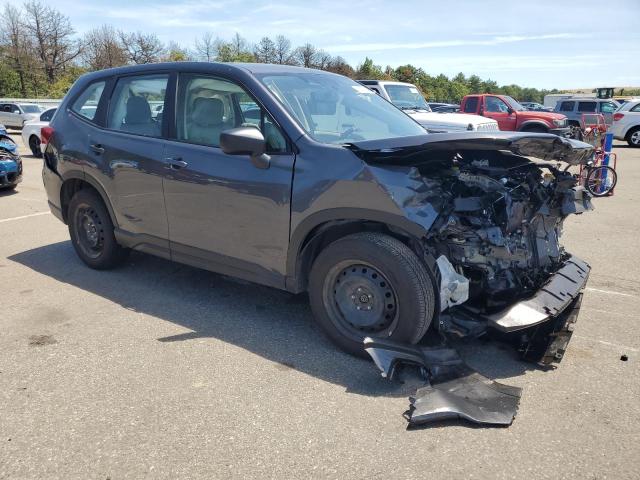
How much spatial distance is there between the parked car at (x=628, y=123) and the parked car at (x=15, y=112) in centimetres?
2581

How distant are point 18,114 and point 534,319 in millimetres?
27475

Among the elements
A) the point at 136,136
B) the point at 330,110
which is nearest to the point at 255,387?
the point at 330,110

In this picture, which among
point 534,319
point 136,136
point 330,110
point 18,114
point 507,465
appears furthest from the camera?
point 18,114

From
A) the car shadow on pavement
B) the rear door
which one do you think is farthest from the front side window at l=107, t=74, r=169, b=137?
the car shadow on pavement

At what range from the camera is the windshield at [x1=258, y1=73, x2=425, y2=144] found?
376cm

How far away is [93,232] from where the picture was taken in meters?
5.14

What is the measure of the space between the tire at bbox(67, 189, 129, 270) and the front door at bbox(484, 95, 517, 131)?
1724cm

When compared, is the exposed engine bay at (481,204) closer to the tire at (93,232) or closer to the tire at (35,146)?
the tire at (93,232)

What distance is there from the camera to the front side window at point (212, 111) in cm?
381

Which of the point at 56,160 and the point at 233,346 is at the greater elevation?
the point at 56,160

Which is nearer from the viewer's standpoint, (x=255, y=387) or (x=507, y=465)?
(x=507, y=465)

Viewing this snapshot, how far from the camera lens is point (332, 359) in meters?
3.47

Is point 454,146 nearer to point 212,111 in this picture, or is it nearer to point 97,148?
point 212,111

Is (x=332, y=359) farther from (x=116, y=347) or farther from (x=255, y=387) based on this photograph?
(x=116, y=347)
